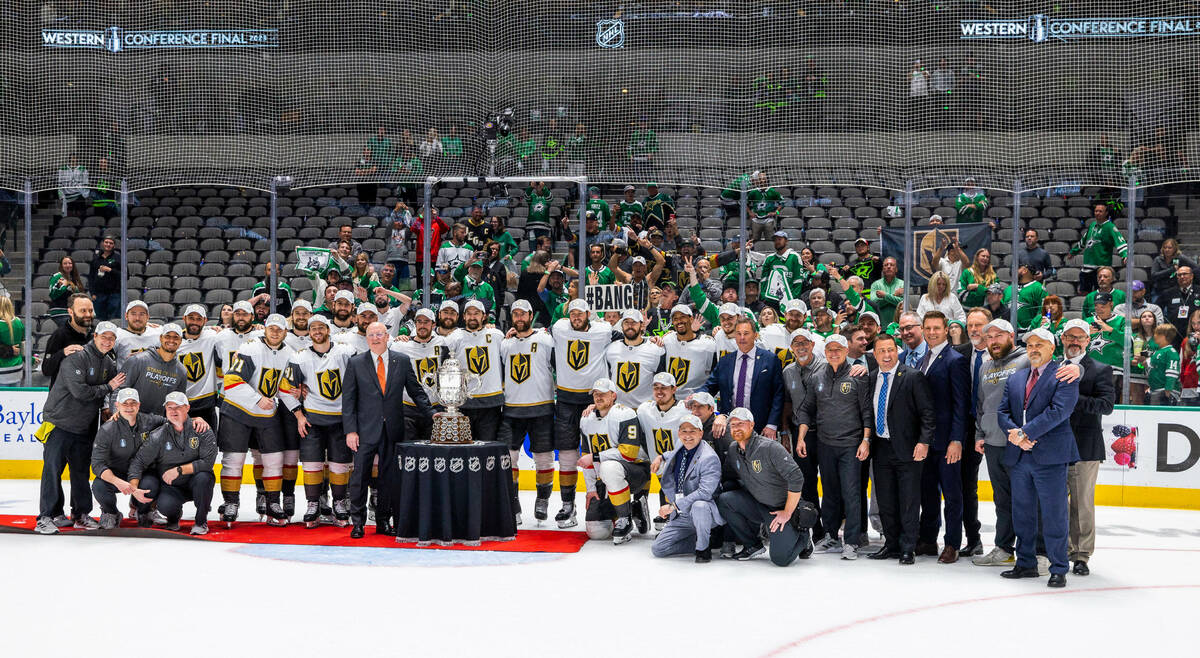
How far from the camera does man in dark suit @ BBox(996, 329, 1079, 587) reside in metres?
6.49

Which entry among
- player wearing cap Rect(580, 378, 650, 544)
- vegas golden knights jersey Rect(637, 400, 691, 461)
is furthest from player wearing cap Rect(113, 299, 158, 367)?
vegas golden knights jersey Rect(637, 400, 691, 461)

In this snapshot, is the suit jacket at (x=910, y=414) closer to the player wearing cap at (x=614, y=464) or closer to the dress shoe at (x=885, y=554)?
the dress shoe at (x=885, y=554)

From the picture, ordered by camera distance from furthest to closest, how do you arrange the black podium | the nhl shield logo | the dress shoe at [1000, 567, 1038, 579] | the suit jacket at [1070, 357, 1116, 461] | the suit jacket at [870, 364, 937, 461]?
the nhl shield logo
the black podium
the suit jacket at [870, 364, 937, 461]
the dress shoe at [1000, 567, 1038, 579]
the suit jacket at [1070, 357, 1116, 461]

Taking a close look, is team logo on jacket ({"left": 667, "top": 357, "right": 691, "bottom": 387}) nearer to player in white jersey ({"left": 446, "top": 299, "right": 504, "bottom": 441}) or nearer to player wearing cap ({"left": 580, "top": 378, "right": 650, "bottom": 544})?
player wearing cap ({"left": 580, "top": 378, "right": 650, "bottom": 544})

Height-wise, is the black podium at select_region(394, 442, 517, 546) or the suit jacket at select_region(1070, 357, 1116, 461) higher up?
the suit jacket at select_region(1070, 357, 1116, 461)

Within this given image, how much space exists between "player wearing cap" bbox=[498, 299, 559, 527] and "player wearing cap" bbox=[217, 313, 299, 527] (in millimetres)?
1609

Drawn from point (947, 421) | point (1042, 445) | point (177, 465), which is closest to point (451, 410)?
point (177, 465)

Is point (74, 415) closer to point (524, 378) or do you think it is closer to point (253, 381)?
point (253, 381)

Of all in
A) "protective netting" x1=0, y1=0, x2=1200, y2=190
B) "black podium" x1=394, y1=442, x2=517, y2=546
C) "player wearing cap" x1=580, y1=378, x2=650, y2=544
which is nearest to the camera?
"black podium" x1=394, y1=442, x2=517, y2=546

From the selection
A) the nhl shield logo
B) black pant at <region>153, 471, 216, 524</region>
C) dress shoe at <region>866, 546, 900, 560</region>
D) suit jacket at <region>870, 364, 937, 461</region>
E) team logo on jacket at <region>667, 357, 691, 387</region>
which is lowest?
dress shoe at <region>866, 546, 900, 560</region>

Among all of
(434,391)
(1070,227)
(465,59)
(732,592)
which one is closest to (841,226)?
(1070,227)

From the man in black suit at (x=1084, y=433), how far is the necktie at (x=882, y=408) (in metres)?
1.09

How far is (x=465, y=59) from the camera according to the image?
12211mm

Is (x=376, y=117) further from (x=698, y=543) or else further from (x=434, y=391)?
(x=698, y=543)
